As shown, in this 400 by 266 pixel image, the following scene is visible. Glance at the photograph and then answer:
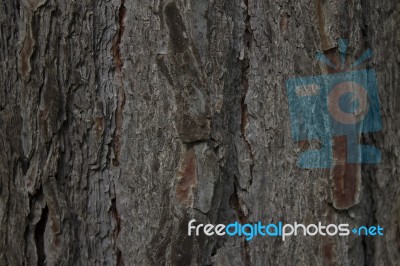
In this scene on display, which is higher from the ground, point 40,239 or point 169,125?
point 169,125

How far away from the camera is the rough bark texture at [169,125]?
80 centimetres

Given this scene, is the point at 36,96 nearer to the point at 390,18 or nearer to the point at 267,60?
the point at 267,60

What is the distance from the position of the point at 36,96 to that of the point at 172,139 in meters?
0.25

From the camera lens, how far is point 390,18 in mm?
847

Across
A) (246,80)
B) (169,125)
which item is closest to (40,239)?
(169,125)
